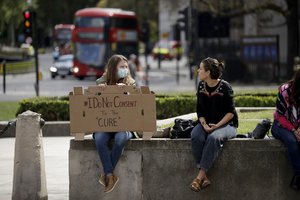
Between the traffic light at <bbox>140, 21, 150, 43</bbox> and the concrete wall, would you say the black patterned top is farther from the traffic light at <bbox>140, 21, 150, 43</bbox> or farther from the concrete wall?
the traffic light at <bbox>140, 21, 150, 43</bbox>

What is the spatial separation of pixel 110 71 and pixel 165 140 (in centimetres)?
99

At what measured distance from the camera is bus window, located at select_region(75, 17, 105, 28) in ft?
165

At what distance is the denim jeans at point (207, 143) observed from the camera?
10.1m

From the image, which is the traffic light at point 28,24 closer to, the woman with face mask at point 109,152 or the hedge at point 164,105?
the hedge at point 164,105

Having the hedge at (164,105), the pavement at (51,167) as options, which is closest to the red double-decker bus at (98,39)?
the hedge at (164,105)

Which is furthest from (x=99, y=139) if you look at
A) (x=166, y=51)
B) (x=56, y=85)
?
(x=166, y=51)

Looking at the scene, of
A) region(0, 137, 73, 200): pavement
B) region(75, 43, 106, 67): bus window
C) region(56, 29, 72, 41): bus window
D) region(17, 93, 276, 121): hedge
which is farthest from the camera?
region(56, 29, 72, 41): bus window

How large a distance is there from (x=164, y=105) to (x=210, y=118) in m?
10.2

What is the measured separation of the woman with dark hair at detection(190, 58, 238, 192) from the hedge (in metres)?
10.0

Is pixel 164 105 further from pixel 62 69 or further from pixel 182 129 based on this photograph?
pixel 62 69

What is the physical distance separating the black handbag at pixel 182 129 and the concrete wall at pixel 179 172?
0.56ft

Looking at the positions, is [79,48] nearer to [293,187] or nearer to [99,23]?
[99,23]

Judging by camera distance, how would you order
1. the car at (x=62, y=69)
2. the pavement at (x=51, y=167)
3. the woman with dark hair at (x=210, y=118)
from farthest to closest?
1. the car at (x=62, y=69)
2. the pavement at (x=51, y=167)
3. the woman with dark hair at (x=210, y=118)

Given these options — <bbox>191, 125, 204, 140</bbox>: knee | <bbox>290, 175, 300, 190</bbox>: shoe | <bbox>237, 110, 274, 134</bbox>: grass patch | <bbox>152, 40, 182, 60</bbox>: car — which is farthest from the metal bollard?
<bbox>152, 40, 182, 60</bbox>: car
